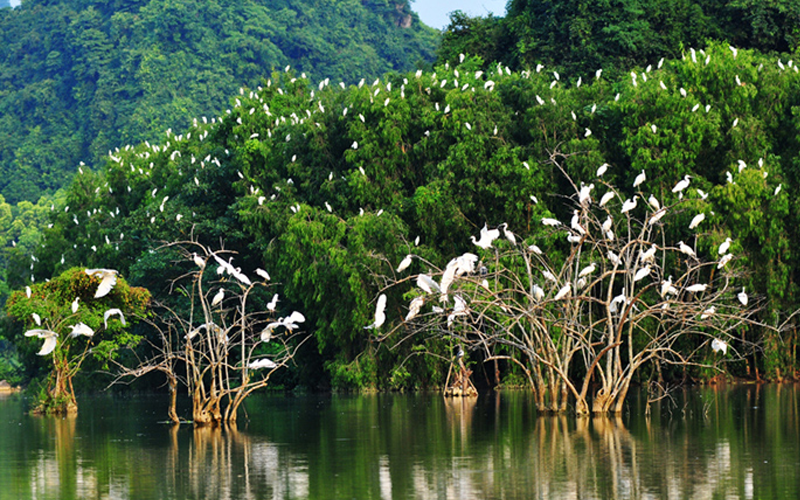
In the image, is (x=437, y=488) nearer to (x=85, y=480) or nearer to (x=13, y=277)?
(x=85, y=480)

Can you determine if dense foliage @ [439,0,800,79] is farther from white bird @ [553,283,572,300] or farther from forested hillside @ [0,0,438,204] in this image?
forested hillside @ [0,0,438,204]

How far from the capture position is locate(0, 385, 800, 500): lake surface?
35.0 ft

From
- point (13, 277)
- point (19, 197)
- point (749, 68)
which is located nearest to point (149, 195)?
point (13, 277)

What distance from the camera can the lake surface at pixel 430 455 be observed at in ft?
35.0

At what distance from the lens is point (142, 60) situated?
61.4 metres

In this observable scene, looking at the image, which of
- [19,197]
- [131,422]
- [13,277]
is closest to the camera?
[131,422]

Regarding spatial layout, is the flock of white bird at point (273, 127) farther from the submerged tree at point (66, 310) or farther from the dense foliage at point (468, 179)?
the submerged tree at point (66, 310)

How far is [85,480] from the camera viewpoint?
1203cm

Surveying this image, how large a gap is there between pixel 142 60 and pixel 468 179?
3990 centimetres

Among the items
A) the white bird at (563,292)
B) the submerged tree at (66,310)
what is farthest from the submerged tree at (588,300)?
the submerged tree at (66,310)

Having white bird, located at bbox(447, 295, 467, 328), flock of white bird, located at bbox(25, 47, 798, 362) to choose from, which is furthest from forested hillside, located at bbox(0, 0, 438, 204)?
white bird, located at bbox(447, 295, 467, 328)

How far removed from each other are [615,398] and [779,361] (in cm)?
780

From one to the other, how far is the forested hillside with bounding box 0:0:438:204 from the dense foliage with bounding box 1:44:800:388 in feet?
96.9

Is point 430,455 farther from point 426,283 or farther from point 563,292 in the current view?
point 563,292
